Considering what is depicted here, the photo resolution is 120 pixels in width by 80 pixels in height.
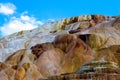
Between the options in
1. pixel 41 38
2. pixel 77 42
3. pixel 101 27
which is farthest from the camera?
pixel 41 38

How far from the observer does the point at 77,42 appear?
31.0 metres

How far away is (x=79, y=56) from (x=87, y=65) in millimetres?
9751

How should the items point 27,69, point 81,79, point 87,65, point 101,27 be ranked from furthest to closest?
1. point 101,27
2. point 27,69
3. point 87,65
4. point 81,79

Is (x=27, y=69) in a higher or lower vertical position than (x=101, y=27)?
lower

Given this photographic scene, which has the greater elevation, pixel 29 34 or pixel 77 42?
pixel 29 34

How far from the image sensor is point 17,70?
2839cm

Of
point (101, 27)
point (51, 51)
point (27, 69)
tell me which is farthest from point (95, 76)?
point (101, 27)

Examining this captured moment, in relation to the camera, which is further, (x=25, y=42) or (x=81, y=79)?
(x=25, y=42)

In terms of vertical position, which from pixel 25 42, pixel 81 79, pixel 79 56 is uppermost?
pixel 25 42

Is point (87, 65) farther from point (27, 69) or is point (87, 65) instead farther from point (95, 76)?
point (27, 69)

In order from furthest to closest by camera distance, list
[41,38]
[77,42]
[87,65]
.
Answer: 1. [41,38]
2. [77,42]
3. [87,65]

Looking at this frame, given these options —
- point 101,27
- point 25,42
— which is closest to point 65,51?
point 101,27

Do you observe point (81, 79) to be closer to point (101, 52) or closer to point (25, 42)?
point (101, 52)

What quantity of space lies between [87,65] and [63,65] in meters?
9.87
